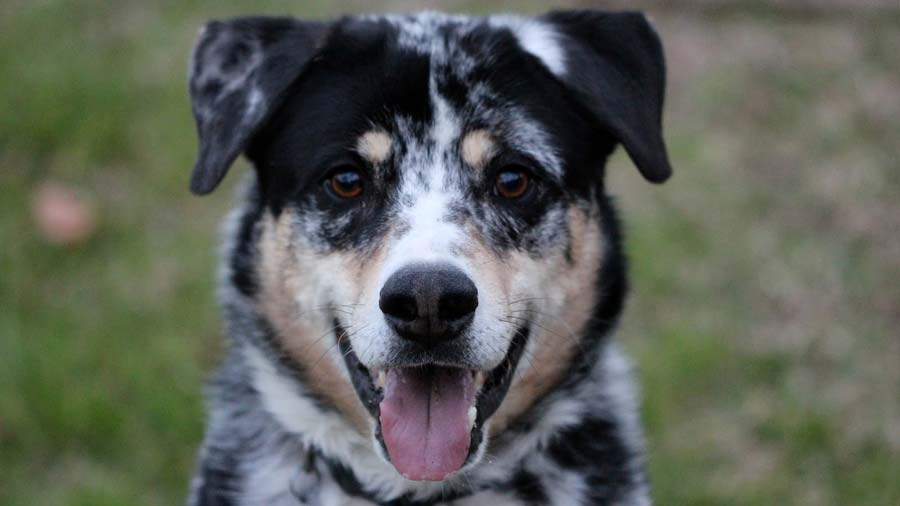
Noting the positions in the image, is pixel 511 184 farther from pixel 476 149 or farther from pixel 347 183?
pixel 347 183

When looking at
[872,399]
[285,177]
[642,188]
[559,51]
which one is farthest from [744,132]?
[285,177]

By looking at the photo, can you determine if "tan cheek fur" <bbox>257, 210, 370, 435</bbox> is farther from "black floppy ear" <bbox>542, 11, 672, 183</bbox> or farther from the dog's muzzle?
"black floppy ear" <bbox>542, 11, 672, 183</bbox>

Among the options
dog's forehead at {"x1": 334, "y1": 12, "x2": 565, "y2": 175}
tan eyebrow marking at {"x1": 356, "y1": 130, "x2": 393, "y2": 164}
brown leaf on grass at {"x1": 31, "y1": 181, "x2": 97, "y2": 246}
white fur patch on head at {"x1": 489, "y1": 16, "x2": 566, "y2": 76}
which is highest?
white fur patch on head at {"x1": 489, "y1": 16, "x2": 566, "y2": 76}

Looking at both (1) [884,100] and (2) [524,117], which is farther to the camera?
(1) [884,100]

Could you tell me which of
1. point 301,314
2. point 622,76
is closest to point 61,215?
point 301,314

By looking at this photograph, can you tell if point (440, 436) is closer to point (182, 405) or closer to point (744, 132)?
point (182, 405)

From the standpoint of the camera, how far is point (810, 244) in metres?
6.66

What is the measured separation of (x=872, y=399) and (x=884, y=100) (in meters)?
2.71

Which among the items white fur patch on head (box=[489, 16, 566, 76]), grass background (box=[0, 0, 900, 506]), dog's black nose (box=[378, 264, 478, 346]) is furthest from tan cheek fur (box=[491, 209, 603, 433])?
grass background (box=[0, 0, 900, 506])

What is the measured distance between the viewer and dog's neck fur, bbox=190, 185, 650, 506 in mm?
3723

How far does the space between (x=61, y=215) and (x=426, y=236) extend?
3.88 meters

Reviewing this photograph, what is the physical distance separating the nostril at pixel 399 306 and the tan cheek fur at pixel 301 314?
0.36 meters

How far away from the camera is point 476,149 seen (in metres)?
3.65

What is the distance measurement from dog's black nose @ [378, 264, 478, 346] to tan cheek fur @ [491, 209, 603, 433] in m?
0.38
